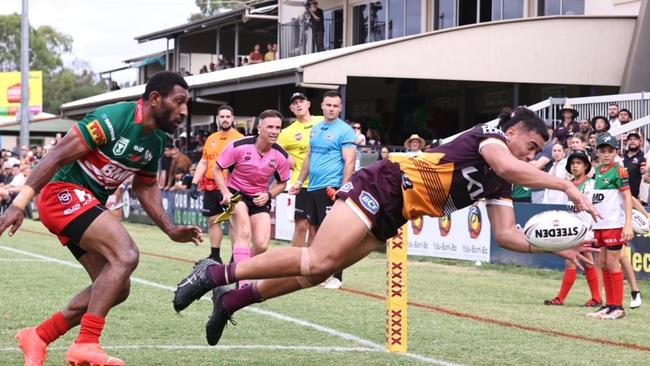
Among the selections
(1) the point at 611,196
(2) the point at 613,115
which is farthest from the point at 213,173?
(2) the point at 613,115

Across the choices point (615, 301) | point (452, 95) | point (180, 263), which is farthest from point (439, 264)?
point (452, 95)

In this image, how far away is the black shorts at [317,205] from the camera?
14.0 m

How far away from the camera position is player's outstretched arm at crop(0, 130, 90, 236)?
22.5ft

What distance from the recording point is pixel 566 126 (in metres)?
20.4

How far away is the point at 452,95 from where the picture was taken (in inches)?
1291

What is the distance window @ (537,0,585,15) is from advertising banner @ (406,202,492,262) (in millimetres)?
11737

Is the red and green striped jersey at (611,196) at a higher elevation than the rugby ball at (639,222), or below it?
higher

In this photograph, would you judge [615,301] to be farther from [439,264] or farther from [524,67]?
[524,67]

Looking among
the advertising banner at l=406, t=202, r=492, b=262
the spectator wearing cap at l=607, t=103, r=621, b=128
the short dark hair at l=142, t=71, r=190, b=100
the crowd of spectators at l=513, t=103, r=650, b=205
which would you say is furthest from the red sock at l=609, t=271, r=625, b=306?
the spectator wearing cap at l=607, t=103, r=621, b=128

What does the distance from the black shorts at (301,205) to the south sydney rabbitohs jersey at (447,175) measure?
261 inches

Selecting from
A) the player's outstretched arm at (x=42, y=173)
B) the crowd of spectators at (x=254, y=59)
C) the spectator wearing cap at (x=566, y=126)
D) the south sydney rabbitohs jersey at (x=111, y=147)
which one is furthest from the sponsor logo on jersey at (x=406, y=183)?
the crowd of spectators at (x=254, y=59)

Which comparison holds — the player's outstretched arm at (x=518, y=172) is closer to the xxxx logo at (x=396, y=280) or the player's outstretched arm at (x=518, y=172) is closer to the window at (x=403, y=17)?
the xxxx logo at (x=396, y=280)

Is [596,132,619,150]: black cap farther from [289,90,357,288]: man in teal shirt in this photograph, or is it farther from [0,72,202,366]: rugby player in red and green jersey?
[0,72,202,366]: rugby player in red and green jersey


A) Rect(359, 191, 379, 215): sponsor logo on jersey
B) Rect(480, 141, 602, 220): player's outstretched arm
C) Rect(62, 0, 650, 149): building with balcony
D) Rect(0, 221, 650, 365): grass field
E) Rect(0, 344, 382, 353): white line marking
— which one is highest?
Rect(62, 0, 650, 149): building with balcony
